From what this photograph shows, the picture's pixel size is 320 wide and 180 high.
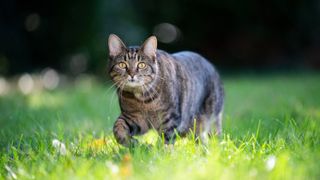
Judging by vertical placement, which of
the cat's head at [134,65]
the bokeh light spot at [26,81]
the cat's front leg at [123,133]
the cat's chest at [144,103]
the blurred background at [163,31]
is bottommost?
the bokeh light spot at [26,81]

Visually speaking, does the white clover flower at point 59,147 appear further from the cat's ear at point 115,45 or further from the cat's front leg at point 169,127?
the cat's ear at point 115,45

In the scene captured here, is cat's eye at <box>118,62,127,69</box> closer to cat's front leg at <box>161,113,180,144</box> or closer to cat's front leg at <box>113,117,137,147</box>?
cat's front leg at <box>113,117,137,147</box>

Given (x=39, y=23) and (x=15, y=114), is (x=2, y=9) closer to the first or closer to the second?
(x=39, y=23)

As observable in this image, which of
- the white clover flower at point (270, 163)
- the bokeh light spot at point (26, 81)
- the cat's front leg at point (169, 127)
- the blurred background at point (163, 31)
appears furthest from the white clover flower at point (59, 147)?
the bokeh light spot at point (26, 81)

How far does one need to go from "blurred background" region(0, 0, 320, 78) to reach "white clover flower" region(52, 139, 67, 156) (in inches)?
298

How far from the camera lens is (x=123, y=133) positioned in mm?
4199

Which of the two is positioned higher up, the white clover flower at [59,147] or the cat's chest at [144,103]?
the cat's chest at [144,103]

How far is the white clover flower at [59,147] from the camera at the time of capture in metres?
3.65

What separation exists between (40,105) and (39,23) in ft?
18.9

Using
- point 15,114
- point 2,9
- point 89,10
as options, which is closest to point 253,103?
point 15,114

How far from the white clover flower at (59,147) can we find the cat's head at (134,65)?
740 mm

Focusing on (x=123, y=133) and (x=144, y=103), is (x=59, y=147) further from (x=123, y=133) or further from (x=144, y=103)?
(x=144, y=103)

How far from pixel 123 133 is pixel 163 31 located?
36.9ft

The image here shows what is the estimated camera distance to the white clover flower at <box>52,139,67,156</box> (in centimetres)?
365
